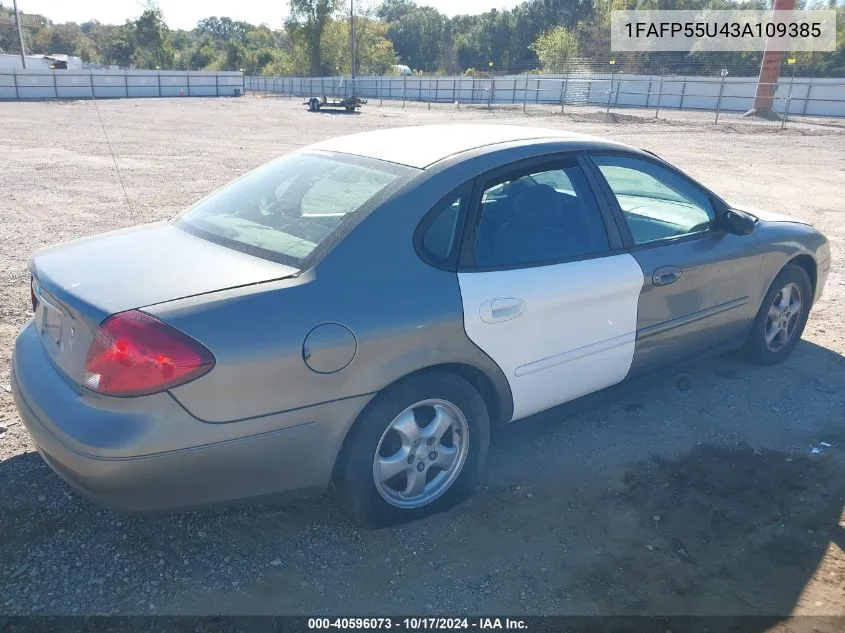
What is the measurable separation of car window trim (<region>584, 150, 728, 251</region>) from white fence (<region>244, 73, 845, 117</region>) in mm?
35512

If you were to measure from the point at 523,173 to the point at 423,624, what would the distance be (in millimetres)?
2087

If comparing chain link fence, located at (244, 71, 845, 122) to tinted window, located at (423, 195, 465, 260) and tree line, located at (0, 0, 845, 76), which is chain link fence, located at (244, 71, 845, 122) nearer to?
tree line, located at (0, 0, 845, 76)

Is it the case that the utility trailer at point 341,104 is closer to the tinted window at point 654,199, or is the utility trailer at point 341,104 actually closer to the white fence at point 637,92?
the white fence at point 637,92

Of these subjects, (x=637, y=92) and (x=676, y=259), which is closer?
(x=676, y=259)

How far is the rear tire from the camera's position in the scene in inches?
178

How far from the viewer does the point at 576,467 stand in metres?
3.53

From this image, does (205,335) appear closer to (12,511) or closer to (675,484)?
(12,511)

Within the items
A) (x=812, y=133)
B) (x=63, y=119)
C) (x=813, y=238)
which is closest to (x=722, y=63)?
(x=812, y=133)

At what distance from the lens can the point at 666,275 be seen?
3680mm

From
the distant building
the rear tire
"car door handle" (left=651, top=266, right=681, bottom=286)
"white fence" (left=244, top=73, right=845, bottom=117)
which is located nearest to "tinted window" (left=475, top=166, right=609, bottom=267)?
"car door handle" (left=651, top=266, right=681, bottom=286)

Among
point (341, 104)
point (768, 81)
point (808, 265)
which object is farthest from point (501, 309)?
point (341, 104)

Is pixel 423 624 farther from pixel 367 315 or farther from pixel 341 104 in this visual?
pixel 341 104

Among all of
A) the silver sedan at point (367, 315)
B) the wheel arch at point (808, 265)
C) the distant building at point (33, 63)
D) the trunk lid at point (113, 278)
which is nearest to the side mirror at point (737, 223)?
the silver sedan at point (367, 315)

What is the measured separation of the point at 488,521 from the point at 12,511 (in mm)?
2110
